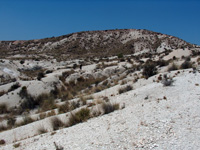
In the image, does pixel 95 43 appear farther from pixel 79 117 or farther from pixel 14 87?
pixel 79 117

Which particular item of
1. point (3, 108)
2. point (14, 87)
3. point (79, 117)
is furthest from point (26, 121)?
point (14, 87)

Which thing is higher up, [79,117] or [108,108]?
[108,108]

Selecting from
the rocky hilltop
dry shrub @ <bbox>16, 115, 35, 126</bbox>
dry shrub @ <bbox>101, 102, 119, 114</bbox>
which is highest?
the rocky hilltop

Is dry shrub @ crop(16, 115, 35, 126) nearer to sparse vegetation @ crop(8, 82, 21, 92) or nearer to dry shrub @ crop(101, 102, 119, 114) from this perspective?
dry shrub @ crop(101, 102, 119, 114)

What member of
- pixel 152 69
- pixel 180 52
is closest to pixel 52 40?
pixel 180 52

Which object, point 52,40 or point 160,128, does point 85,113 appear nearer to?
point 160,128

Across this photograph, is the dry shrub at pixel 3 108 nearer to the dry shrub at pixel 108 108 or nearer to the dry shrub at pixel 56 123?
the dry shrub at pixel 56 123

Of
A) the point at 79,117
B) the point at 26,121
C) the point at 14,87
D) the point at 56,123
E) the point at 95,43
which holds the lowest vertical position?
the point at 26,121

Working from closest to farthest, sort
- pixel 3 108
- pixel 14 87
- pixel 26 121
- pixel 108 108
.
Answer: pixel 108 108 → pixel 26 121 → pixel 3 108 → pixel 14 87

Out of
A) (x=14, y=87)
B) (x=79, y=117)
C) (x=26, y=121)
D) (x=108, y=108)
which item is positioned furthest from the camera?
Answer: (x=14, y=87)

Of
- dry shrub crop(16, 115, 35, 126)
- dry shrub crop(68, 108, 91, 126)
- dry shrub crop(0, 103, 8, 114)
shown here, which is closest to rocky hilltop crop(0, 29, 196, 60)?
dry shrub crop(0, 103, 8, 114)

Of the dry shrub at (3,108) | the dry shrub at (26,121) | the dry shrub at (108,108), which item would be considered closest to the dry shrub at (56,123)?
the dry shrub at (108,108)

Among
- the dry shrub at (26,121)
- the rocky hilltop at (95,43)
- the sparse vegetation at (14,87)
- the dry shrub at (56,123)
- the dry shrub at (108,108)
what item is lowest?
the dry shrub at (26,121)

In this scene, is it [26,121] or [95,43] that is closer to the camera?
[26,121]
